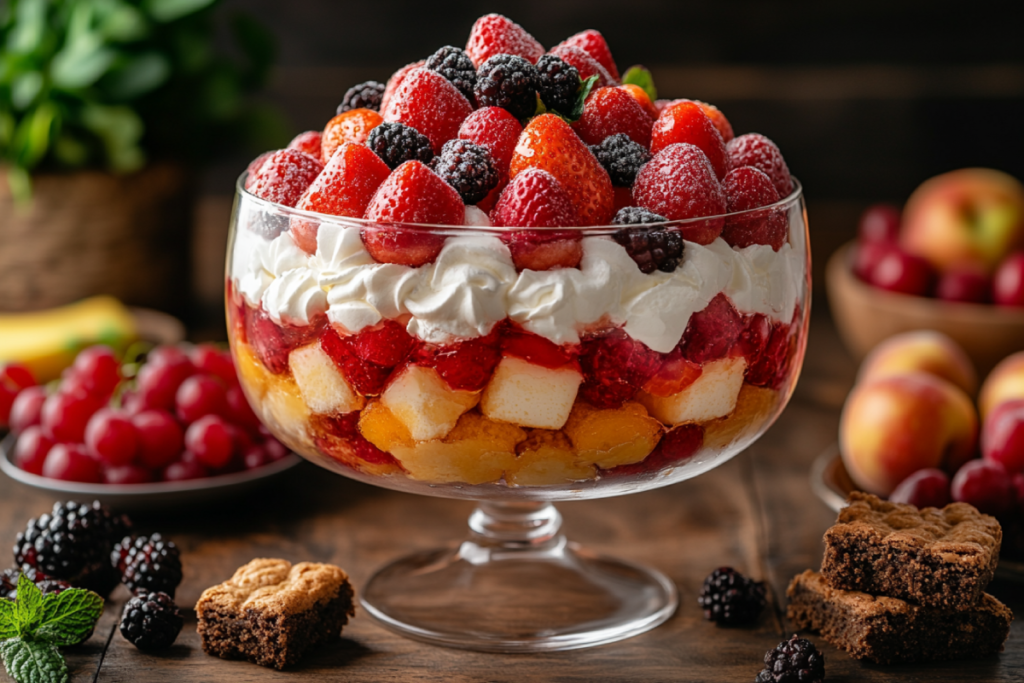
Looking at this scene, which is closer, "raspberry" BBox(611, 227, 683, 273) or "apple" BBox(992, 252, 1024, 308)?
"raspberry" BBox(611, 227, 683, 273)

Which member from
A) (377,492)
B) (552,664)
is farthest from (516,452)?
(377,492)

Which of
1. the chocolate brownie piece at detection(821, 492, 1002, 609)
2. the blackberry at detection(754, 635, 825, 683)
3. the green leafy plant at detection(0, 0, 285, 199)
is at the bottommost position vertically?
the blackberry at detection(754, 635, 825, 683)

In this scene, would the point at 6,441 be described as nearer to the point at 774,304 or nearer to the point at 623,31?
the point at 774,304

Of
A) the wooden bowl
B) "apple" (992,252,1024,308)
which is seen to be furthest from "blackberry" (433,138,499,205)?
"apple" (992,252,1024,308)

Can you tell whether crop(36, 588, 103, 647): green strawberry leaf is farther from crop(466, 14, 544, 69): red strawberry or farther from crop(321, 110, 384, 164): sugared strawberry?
crop(466, 14, 544, 69): red strawberry

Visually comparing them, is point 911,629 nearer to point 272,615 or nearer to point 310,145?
point 272,615

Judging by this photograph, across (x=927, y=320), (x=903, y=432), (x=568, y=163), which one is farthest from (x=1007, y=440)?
(x=568, y=163)

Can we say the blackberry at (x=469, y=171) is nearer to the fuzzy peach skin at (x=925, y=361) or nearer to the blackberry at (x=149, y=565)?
the blackberry at (x=149, y=565)
